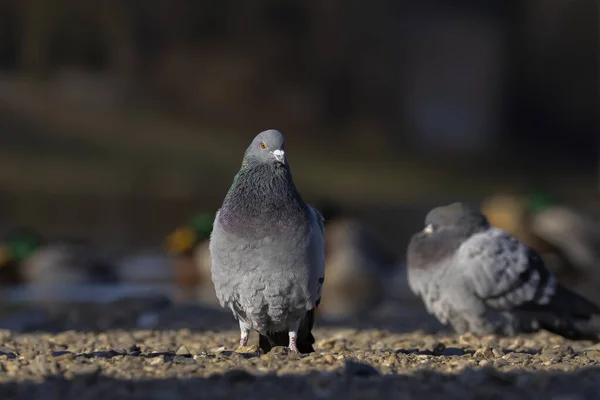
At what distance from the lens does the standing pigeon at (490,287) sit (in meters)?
6.77

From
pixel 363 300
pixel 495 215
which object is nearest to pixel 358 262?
pixel 363 300

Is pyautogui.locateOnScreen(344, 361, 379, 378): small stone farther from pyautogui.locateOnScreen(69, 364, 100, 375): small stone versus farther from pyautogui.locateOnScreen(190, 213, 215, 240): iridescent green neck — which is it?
pyautogui.locateOnScreen(190, 213, 215, 240): iridescent green neck

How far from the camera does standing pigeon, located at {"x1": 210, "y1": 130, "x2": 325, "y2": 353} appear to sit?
520 centimetres

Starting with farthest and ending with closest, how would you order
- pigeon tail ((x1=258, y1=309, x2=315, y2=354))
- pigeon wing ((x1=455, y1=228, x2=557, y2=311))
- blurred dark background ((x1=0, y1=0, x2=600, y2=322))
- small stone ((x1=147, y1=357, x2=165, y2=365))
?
1. blurred dark background ((x1=0, y1=0, x2=600, y2=322))
2. pigeon wing ((x1=455, y1=228, x2=557, y2=311))
3. pigeon tail ((x1=258, y1=309, x2=315, y2=354))
4. small stone ((x1=147, y1=357, x2=165, y2=365))

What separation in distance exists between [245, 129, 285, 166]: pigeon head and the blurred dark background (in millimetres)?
15690

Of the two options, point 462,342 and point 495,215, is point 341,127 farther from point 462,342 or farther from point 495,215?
point 462,342

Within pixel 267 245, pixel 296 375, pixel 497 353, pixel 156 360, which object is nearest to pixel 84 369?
pixel 156 360

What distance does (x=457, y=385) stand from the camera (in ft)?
13.9

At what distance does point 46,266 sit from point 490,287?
5.83 m

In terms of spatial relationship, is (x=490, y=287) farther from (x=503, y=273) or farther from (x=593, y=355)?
(x=593, y=355)

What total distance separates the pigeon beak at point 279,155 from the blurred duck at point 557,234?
5.72 metres

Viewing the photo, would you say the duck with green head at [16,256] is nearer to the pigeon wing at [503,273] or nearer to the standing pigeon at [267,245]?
the pigeon wing at [503,273]

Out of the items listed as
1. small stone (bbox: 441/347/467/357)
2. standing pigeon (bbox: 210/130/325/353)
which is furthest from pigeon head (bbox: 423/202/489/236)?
standing pigeon (bbox: 210/130/325/353)

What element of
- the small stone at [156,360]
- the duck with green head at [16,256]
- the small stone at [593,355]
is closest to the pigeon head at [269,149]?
the small stone at [156,360]
